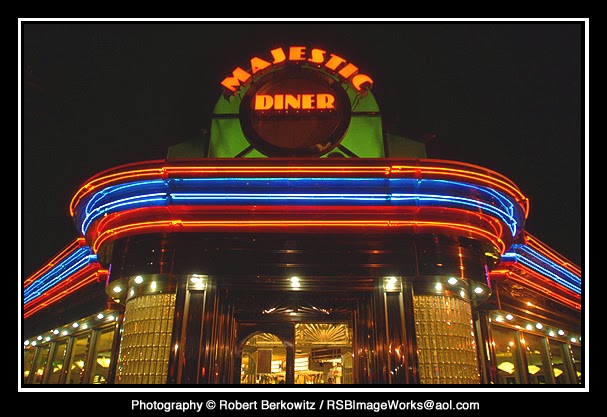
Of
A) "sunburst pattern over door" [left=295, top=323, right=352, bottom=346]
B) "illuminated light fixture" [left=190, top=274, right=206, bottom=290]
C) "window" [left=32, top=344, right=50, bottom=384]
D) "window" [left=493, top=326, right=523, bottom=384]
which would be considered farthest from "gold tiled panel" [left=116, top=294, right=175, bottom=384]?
"window" [left=32, top=344, right=50, bottom=384]

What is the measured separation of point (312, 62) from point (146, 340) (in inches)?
284

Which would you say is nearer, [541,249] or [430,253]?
[430,253]

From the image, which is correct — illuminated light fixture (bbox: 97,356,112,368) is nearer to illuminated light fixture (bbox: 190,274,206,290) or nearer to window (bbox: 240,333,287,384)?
window (bbox: 240,333,287,384)

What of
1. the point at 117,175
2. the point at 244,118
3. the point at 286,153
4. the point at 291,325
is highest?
the point at 244,118

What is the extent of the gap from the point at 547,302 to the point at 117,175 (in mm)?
Result: 15498

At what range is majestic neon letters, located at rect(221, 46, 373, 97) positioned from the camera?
1077cm

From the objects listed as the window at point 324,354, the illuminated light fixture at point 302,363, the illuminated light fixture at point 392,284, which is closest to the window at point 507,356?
the window at point 324,354

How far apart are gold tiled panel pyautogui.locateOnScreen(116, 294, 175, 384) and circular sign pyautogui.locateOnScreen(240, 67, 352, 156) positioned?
4.02m

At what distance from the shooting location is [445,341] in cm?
882

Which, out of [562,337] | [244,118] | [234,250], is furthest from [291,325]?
[562,337]

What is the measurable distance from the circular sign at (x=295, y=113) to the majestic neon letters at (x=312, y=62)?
24cm

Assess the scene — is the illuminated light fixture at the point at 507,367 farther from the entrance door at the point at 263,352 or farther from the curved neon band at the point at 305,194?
the curved neon band at the point at 305,194

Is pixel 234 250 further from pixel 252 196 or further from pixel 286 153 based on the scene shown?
pixel 286 153

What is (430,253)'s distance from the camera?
8891 mm
